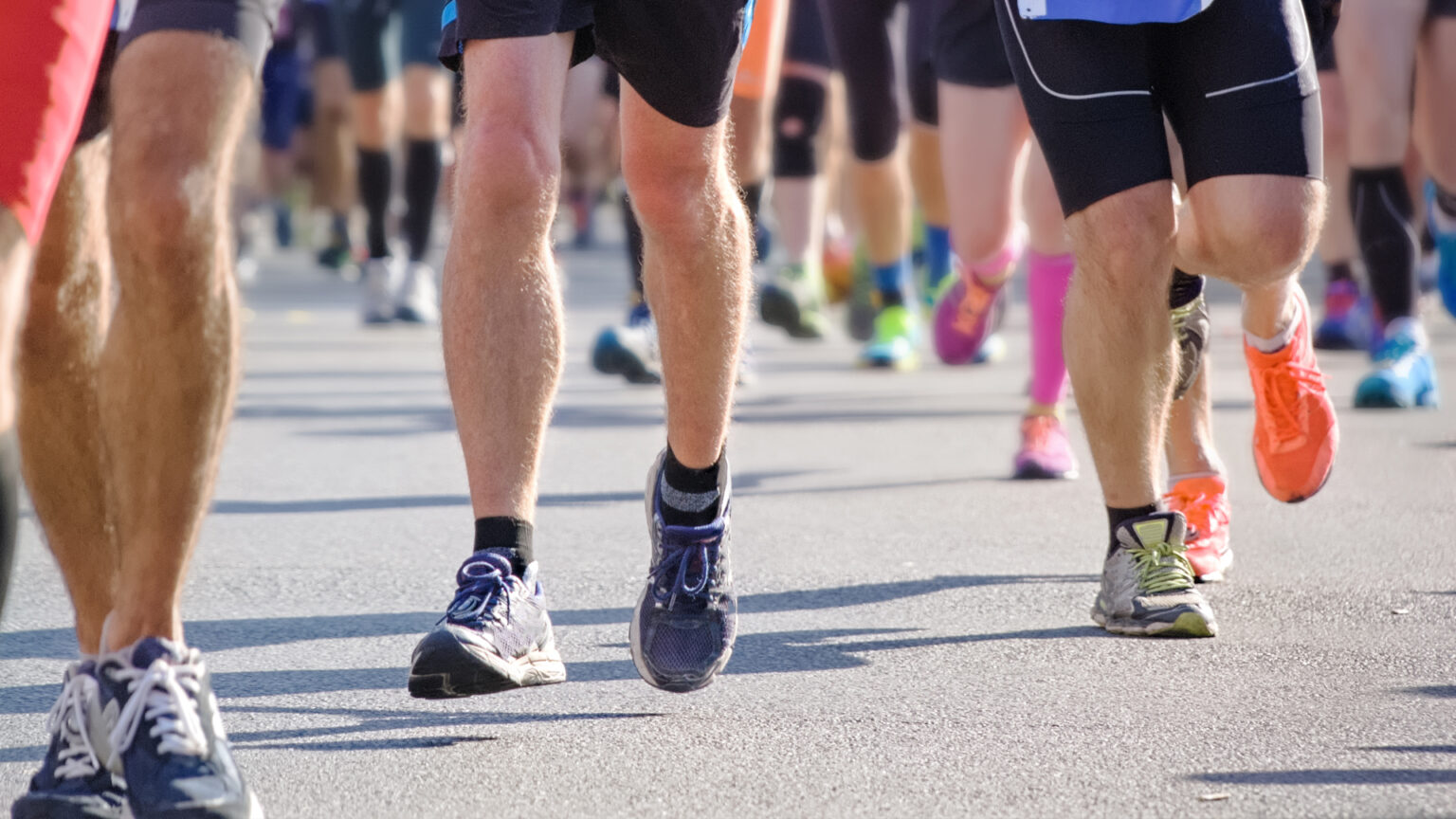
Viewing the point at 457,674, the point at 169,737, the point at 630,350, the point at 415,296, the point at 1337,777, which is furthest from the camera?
the point at 415,296

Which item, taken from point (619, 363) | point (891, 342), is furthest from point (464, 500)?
point (891, 342)

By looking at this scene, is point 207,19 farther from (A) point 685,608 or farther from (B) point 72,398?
(A) point 685,608

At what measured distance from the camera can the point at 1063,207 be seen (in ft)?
10.8

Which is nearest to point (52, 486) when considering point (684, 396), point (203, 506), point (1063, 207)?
point (203, 506)

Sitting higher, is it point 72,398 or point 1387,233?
point 1387,233

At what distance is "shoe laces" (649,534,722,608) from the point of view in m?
2.79

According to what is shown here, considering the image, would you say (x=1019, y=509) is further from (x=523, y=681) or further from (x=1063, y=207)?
(x=523, y=681)

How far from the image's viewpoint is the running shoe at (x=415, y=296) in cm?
934

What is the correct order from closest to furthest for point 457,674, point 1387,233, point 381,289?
Result: 1. point 457,674
2. point 1387,233
3. point 381,289

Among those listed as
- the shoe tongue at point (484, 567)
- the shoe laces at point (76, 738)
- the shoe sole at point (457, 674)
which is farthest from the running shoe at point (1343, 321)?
the shoe laces at point (76, 738)

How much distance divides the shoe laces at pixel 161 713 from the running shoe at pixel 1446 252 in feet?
15.7

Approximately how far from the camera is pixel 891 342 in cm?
762

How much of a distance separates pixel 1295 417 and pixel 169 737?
2158 millimetres

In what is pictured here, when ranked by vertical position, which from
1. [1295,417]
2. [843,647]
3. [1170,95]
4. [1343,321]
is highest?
[1170,95]
